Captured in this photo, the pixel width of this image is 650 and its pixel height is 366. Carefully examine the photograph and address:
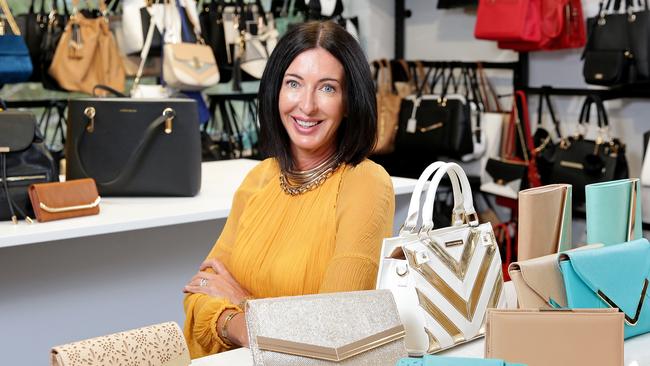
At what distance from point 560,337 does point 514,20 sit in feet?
11.3

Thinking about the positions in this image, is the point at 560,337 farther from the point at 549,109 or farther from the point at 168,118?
the point at 549,109

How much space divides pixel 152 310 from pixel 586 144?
7.61ft

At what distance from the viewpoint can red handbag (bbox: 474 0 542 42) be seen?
485 centimetres

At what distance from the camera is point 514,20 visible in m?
4.88

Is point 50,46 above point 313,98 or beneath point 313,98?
above

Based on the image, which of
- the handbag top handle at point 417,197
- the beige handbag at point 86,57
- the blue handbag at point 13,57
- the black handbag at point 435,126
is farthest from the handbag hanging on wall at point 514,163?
the handbag top handle at point 417,197

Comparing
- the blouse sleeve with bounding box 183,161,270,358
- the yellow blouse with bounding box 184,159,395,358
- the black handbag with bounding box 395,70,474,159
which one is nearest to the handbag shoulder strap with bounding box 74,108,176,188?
the blouse sleeve with bounding box 183,161,270,358

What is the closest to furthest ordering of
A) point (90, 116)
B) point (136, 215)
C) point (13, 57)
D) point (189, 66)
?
point (136, 215), point (90, 116), point (13, 57), point (189, 66)

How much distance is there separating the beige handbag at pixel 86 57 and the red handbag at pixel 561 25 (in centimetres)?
222

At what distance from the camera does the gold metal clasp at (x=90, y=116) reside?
3.24m

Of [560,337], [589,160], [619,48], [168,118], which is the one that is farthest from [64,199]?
[619,48]

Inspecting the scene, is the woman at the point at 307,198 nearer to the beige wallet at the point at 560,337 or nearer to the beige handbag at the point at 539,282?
the beige handbag at the point at 539,282

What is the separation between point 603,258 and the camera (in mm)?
1922

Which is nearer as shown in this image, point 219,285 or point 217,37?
point 219,285
